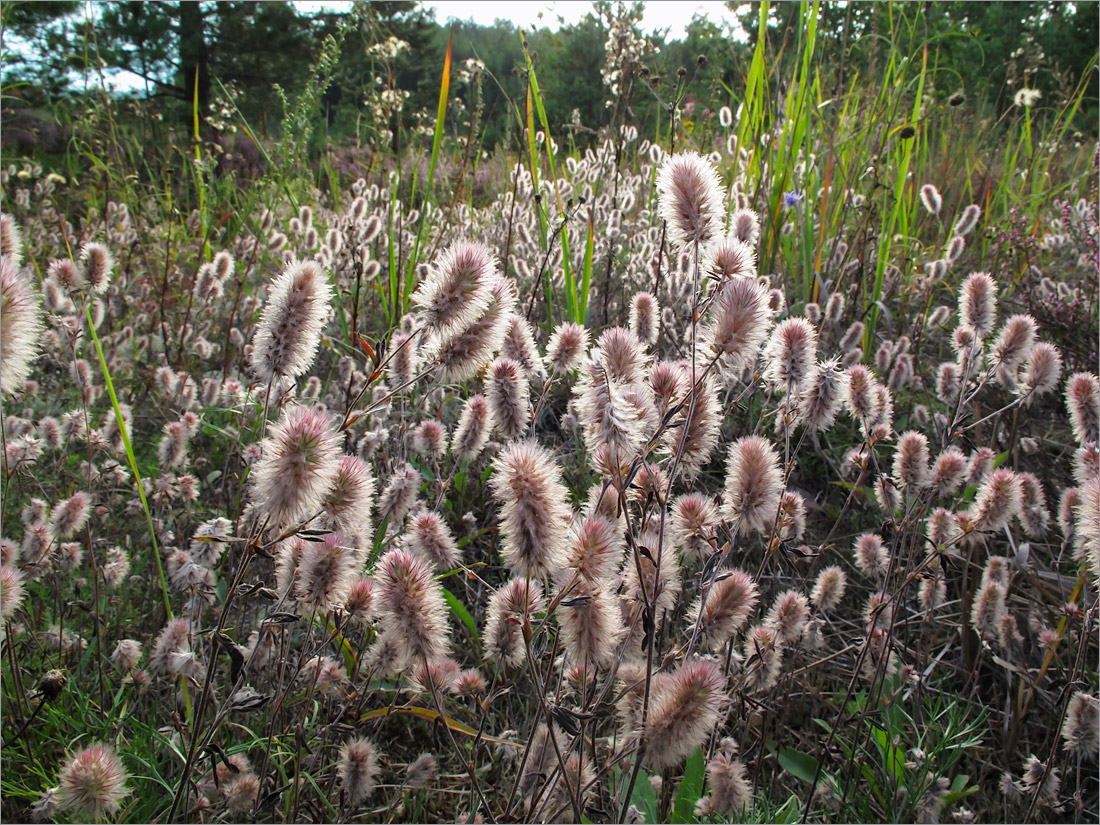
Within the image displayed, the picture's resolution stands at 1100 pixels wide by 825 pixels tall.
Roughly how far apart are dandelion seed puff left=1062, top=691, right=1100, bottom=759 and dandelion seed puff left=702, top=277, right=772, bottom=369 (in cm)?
129

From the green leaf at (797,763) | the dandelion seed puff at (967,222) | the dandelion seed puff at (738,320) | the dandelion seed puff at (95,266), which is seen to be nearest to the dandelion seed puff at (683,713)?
the dandelion seed puff at (738,320)

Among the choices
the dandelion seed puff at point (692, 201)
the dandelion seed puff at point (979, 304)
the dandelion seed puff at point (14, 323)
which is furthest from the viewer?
the dandelion seed puff at point (979, 304)

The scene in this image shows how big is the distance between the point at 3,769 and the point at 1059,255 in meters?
6.19

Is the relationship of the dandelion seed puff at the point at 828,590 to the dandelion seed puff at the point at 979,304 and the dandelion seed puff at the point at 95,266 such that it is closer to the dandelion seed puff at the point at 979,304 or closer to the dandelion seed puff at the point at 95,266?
the dandelion seed puff at the point at 979,304

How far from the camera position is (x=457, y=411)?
11.4ft

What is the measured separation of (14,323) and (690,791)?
5.45ft

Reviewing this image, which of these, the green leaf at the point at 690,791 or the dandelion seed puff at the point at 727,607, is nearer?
the dandelion seed puff at the point at 727,607

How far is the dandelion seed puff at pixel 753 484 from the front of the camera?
4.85 feet

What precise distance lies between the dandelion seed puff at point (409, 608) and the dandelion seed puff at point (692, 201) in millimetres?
935

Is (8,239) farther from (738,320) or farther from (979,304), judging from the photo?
(979,304)

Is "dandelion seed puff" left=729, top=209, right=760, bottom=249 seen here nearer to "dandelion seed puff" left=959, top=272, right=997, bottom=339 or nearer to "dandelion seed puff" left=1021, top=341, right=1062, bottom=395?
"dandelion seed puff" left=959, top=272, right=997, bottom=339

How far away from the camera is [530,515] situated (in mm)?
1170

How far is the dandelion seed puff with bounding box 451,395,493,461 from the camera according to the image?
1.88 meters

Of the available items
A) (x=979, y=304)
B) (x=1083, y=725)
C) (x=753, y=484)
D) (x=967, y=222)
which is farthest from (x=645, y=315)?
(x=967, y=222)
